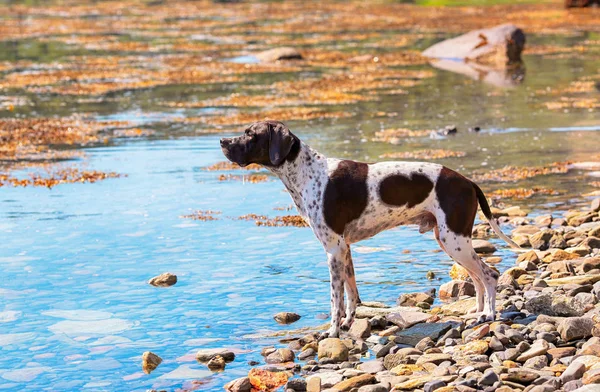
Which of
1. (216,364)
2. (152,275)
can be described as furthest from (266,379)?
(152,275)

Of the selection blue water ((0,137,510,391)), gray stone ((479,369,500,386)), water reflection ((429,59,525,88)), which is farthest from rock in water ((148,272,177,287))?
water reflection ((429,59,525,88))

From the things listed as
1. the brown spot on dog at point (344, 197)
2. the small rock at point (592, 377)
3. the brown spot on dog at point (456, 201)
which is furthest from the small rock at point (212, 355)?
the small rock at point (592, 377)

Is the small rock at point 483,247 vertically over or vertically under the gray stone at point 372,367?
under

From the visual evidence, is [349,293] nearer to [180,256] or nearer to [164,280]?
[164,280]

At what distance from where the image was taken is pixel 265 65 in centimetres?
4325

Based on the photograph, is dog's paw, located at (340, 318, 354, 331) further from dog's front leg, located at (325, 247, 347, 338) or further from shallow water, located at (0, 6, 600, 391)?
shallow water, located at (0, 6, 600, 391)

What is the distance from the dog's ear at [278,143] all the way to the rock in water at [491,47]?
106 feet

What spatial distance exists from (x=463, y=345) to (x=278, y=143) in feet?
9.07

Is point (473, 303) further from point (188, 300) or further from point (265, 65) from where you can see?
point (265, 65)

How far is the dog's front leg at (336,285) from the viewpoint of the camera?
10.2 meters

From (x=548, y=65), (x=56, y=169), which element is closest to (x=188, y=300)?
(x=56, y=169)

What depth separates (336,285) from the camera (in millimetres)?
10266

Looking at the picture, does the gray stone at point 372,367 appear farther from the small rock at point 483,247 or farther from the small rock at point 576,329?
the small rock at point 483,247

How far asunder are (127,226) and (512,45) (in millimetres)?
29546
